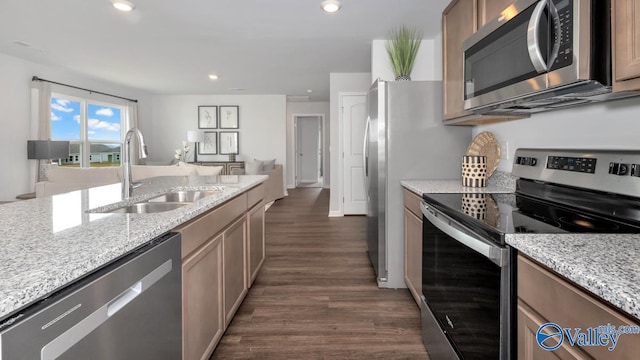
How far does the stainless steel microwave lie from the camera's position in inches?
42.6

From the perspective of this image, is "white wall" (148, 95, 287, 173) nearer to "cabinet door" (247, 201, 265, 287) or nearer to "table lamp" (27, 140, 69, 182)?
"table lamp" (27, 140, 69, 182)

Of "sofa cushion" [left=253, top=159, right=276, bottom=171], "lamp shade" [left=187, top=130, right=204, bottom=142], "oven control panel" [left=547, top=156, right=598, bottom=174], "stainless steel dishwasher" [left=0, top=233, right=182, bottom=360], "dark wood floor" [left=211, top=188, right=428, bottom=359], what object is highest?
"lamp shade" [left=187, top=130, right=204, bottom=142]

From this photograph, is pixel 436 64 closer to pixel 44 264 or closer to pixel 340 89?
pixel 340 89

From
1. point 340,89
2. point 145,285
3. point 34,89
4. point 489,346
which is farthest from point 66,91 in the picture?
point 489,346

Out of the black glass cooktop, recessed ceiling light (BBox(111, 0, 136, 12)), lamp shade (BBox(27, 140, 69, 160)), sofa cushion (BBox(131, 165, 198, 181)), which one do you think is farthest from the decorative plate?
lamp shade (BBox(27, 140, 69, 160))

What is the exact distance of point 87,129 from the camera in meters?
6.34

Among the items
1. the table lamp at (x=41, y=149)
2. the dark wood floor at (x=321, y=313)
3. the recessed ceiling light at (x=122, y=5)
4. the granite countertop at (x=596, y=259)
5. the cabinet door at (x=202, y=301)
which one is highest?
the recessed ceiling light at (x=122, y=5)

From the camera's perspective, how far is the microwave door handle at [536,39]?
3.97 ft

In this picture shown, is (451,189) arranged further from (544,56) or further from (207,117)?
(207,117)

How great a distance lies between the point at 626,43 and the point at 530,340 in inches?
35.3

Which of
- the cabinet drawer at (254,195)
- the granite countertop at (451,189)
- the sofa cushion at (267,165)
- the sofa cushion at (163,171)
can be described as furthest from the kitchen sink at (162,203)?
the sofa cushion at (267,165)

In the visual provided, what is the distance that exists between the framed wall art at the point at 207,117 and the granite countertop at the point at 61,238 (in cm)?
666

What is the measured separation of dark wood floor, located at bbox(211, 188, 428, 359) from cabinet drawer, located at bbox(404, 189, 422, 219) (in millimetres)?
688

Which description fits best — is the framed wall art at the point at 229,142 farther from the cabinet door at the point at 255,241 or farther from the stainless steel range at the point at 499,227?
the stainless steel range at the point at 499,227
